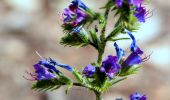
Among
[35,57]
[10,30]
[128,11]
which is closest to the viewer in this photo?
[128,11]

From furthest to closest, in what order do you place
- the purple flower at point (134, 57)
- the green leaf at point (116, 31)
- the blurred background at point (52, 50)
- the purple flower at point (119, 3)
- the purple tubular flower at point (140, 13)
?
the blurred background at point (52, 50) < the purple flower at point (134, 57) < the green leaf at point (116, 31) < the purple tubular flower at point (140, 13) < the purple flower at point (119, 3)

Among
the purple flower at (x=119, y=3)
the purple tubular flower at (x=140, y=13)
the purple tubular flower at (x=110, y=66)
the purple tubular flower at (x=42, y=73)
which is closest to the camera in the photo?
the purple flower at (x=119, y=3)

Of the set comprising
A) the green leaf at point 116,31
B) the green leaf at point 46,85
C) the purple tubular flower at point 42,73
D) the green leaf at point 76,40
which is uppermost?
the green leaf at point 76,40

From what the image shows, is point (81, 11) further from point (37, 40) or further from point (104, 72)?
point (37, 40)

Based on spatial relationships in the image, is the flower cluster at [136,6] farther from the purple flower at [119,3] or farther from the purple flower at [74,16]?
the purple flower at [74,16]

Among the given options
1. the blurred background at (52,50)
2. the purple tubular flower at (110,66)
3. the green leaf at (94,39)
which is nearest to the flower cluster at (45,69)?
the green leaf at (94,39)

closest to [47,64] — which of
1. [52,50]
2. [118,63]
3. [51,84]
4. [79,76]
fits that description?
[51,84]

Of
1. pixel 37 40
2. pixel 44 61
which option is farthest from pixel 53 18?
pixel 44 61
